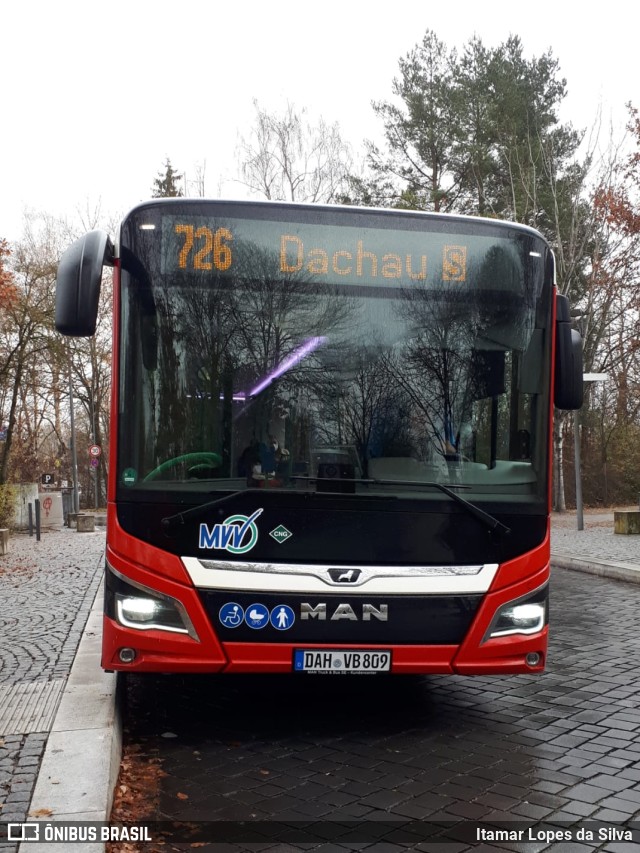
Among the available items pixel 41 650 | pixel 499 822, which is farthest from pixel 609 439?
pixel 499 822

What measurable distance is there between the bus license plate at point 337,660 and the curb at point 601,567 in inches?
362

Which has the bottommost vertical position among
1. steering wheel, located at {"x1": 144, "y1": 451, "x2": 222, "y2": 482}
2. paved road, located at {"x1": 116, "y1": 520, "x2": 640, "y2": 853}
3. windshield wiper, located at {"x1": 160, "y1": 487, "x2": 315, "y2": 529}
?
paved road, located at {"x1": 116, "y1": 520, "x2": 640, "y2": 853}

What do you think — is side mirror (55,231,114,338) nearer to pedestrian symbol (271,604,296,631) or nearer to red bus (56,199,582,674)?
red bus (56,199,582,674)

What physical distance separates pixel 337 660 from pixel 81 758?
147 cm

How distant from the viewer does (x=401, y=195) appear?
1337 inches

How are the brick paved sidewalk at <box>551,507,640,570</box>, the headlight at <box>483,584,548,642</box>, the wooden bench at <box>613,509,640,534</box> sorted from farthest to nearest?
the wooden bench at <box>613,509,640,534</box> < the brick paved sidewalk at <box>551,507,640,570</box> < the headlight at <box>483,584,548,642</box>

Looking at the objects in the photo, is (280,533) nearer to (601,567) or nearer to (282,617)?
(282,617)

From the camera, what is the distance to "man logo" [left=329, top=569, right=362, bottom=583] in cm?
534

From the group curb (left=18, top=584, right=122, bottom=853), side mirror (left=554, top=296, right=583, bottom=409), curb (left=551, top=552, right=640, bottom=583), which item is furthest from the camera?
curb (left=551, top=552, right=640, bottom=583)

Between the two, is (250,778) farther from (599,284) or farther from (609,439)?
(609,439)

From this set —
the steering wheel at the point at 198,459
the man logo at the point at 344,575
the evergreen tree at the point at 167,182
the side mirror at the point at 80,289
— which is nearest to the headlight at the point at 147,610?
the steering wheel at the point at 198,459

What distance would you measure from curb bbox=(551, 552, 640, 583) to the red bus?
29.1 ft

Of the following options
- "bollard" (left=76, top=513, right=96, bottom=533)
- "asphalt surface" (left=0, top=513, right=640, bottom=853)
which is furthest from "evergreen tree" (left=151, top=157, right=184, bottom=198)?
"asphalt surface" (left=0, top=513, right=640, bottom=853)

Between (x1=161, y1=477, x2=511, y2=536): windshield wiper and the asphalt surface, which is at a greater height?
(x1=161, y1=477, x2=511, y2=536): windshield wiper
